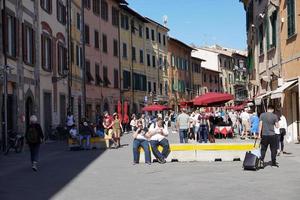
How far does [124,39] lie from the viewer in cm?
5544

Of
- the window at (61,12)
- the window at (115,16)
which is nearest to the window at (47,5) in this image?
the window at (61,12)

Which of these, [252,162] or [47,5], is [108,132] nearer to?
[47,5]

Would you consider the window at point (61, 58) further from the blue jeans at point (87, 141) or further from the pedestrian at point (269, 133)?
the pedestrian at point (269, 133)

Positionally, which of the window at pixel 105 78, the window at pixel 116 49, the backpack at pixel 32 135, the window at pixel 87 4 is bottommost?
the backpack at pixel 32 135

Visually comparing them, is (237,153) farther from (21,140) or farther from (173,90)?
(173,90)

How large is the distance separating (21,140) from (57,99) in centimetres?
1096

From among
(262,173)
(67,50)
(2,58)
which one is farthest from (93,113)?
(262,173)

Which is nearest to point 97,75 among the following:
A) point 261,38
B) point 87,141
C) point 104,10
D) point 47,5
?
point 104,10

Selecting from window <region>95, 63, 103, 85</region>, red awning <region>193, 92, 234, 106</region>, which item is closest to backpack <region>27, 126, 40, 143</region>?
red awning <region>193, 92, 234, 106</region>

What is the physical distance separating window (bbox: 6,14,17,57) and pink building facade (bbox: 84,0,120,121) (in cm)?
1764

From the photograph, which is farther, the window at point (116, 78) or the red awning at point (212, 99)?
the window at point (116, 78)

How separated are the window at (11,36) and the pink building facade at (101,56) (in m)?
17.6

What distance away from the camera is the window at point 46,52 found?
32.1 m

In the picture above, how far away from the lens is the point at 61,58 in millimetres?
36812
